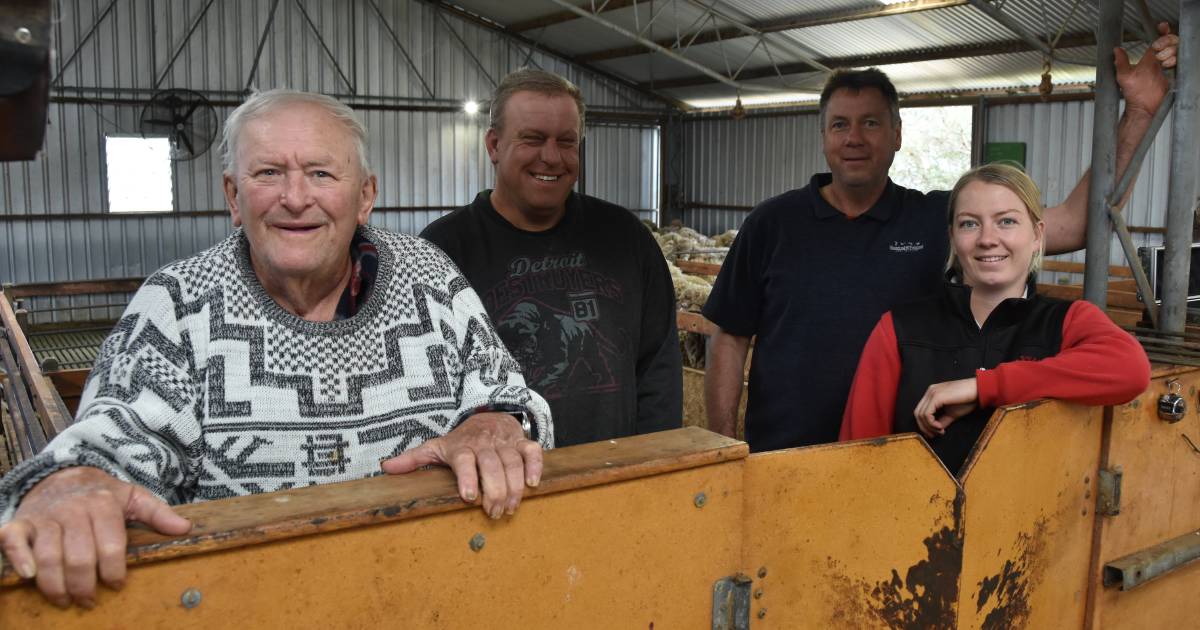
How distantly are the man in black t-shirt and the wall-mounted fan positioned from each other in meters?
11.6

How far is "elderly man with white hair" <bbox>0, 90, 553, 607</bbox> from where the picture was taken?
1.40 metres

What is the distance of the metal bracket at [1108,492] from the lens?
229 cm

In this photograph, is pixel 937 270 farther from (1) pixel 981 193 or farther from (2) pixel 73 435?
(2) pixel 73 435

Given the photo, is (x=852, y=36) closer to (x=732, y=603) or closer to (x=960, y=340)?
(x=960, y=340)

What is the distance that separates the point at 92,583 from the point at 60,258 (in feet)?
52.1

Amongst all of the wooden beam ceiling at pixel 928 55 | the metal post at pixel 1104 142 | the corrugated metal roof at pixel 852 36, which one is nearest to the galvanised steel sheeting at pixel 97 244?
the corrugated metal roof at pixel 852 36

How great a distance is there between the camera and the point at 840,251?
9.32 ft

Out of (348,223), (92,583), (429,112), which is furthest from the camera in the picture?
(429,112)

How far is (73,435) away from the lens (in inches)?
48.3

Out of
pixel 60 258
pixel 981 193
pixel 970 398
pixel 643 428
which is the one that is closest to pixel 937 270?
pixel 981 193

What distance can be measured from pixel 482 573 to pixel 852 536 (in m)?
0.76

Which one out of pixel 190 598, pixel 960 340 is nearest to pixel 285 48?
pixel 960 340

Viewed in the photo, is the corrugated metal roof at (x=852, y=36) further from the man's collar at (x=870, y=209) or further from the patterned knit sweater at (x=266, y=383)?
the patterned knit sweater at (x=266, y=383)

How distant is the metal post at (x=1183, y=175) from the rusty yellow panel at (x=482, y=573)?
2235 mm
